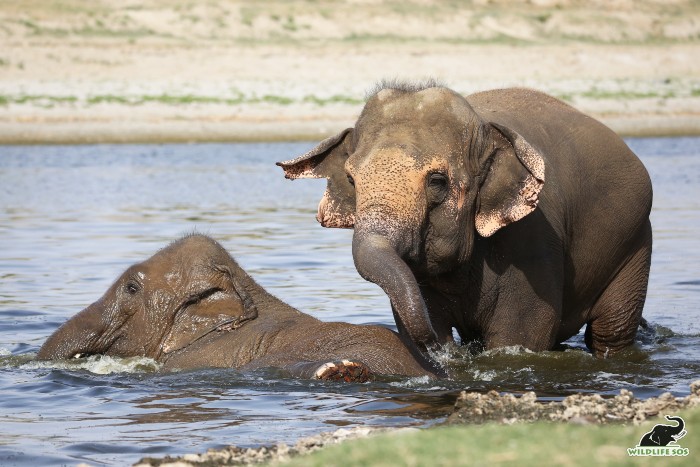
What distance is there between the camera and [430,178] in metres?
7.54

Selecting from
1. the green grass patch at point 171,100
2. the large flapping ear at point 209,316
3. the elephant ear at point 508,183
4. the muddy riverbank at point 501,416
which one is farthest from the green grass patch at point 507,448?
the green grass patch at point 171,100

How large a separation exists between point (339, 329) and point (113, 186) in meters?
16.7

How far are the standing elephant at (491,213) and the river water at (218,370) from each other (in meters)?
0.33

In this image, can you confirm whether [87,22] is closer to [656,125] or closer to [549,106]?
[656,125]

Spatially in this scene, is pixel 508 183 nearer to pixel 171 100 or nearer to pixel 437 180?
pixel 437 180

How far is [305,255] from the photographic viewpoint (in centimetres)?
1544

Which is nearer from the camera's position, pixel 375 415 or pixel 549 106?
pixel 375 415

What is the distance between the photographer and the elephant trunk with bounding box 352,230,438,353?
6660 mm

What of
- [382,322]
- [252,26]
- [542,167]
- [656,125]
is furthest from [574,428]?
[252,26]

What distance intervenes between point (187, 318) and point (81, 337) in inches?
29.5

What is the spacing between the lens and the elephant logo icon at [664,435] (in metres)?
5.11

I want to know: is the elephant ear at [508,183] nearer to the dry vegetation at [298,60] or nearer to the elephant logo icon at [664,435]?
the elephant logo icon at [664,435]

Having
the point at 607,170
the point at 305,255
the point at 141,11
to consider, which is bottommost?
the point at 305,255

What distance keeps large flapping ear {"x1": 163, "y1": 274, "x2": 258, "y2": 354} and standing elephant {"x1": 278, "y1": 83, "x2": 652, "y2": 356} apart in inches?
31.6
